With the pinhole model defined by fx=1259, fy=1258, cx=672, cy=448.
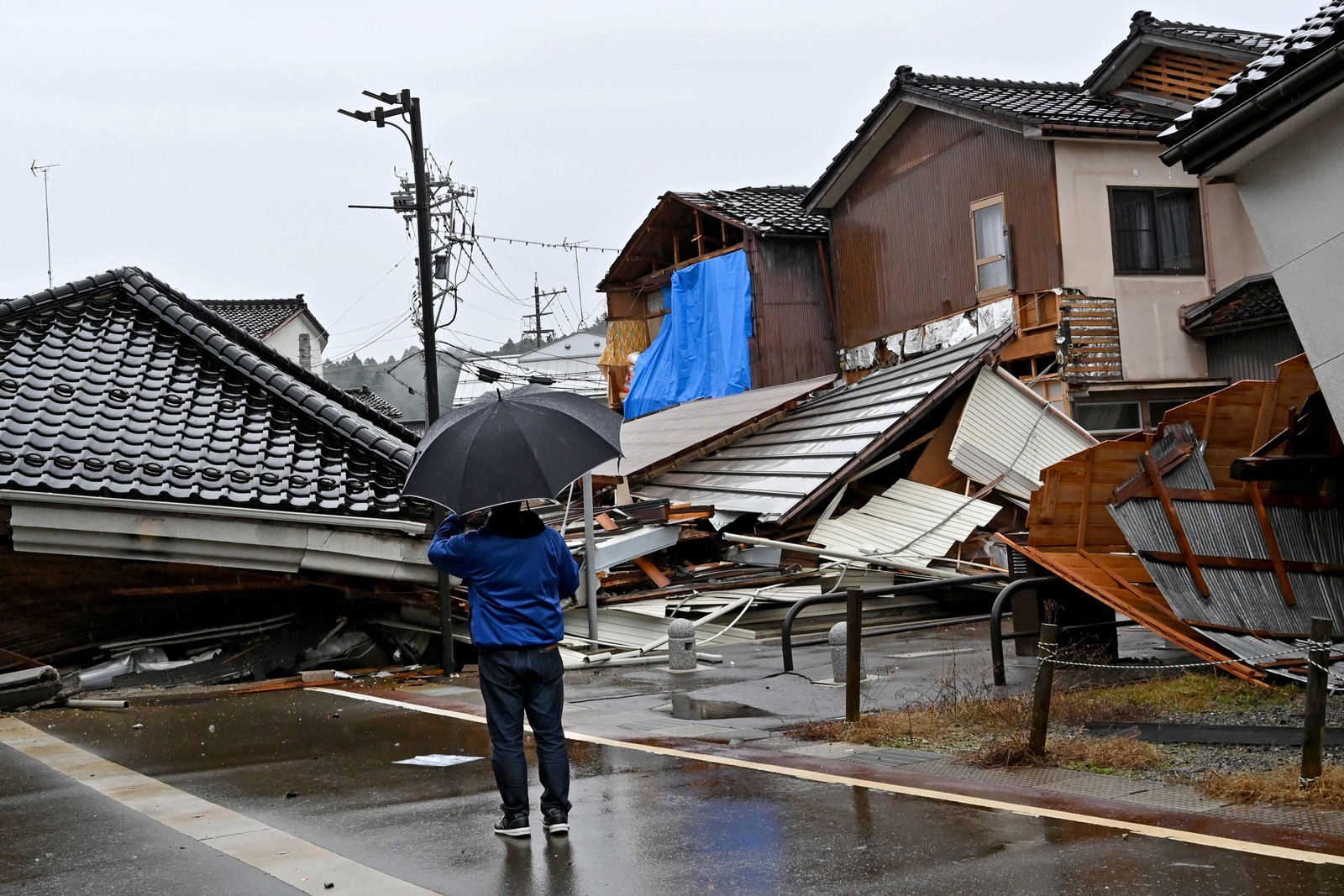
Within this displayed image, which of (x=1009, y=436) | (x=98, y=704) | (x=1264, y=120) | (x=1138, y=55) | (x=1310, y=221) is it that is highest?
(x=1138, y=55)

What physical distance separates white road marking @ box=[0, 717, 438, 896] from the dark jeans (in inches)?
33.7

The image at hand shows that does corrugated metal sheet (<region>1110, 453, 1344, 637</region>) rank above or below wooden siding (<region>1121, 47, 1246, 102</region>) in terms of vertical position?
below

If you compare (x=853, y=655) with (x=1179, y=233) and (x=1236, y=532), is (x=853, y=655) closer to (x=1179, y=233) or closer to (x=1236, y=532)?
(x=1236, y=532)

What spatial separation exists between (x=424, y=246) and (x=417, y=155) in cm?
161

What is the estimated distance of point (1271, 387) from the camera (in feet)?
37.5

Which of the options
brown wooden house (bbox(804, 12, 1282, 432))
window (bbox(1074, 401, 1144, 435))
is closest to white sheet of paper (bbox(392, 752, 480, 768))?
brown wooden house (bbox(804, 12, 1282, 432))

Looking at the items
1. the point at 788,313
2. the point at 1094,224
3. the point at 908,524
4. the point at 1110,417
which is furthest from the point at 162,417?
the point at 788,313

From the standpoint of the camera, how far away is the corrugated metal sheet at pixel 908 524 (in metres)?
18.7

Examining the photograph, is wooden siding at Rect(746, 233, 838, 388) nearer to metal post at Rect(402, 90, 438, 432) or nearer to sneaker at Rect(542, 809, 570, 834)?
metal post at Rect(402, 90, 438, 432)

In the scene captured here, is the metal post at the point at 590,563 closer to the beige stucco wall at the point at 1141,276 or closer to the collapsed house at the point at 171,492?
the collapsed house at the point at 171,492

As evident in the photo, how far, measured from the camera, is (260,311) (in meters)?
46.3

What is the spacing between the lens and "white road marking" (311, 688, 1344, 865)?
5375mm

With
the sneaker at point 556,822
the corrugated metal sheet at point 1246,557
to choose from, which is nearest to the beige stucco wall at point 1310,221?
the corrugated metal sheet at point 1246,557

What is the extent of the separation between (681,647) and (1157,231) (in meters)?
13.7
